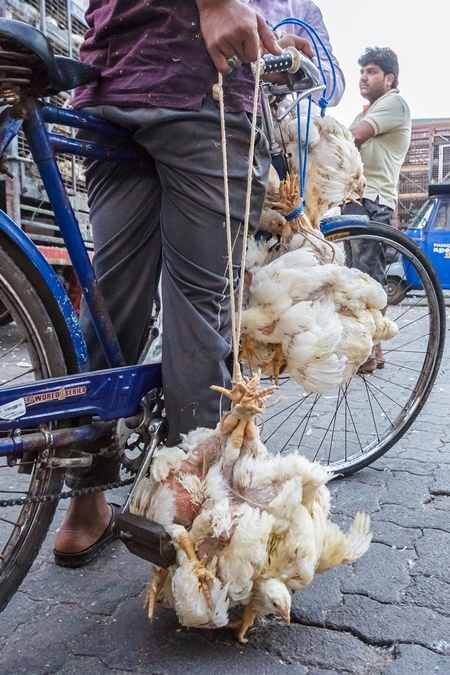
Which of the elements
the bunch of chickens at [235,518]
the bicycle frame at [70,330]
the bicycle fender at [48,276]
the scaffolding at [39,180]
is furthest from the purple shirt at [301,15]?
the scaffolding at [39,180]

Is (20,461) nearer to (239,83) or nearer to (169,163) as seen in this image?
(169,163)

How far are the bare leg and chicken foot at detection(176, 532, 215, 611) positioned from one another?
22.6 inches

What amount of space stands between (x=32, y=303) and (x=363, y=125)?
3.63 m

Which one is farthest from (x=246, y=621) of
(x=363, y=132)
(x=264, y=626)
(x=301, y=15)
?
(x=363, y=132)

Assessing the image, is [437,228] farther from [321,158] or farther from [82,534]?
[82,534]

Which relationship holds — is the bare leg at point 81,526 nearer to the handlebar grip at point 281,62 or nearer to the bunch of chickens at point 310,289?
the bunch of chickens at point 310,289

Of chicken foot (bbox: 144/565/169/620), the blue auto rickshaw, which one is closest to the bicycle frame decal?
chicken foot (bbox: 144/565/169/620)

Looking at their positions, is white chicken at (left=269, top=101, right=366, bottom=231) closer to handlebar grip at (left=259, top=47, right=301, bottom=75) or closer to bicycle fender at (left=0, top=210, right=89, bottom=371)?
handlebar grip at (left=259, top=47, right=301, bottom=75)

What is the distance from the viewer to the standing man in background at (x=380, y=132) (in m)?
4.50

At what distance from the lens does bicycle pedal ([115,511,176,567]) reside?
144cm

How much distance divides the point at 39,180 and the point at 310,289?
458cm

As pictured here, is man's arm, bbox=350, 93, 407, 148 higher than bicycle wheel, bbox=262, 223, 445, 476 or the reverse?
higher

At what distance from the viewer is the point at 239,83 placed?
1.59 metres

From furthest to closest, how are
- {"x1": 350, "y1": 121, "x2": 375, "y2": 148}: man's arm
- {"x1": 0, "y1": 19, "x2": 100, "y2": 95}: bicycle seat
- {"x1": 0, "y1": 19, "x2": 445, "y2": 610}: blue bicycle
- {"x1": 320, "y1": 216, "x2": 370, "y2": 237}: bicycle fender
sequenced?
{"x1": 350, "y1": 121, "x2": 375, "y2": 148}: man's arm < {"x1": 320, "y1": 216, "x2": 370, "y2": 237}: bicycle fender < {"x1": 0, "y1": 19, "x2": 445, "y2": 610}: blue bicycle < {"x1": 0, "y1": 19, "x2": 100, "y2": 95}: bicycle seat
